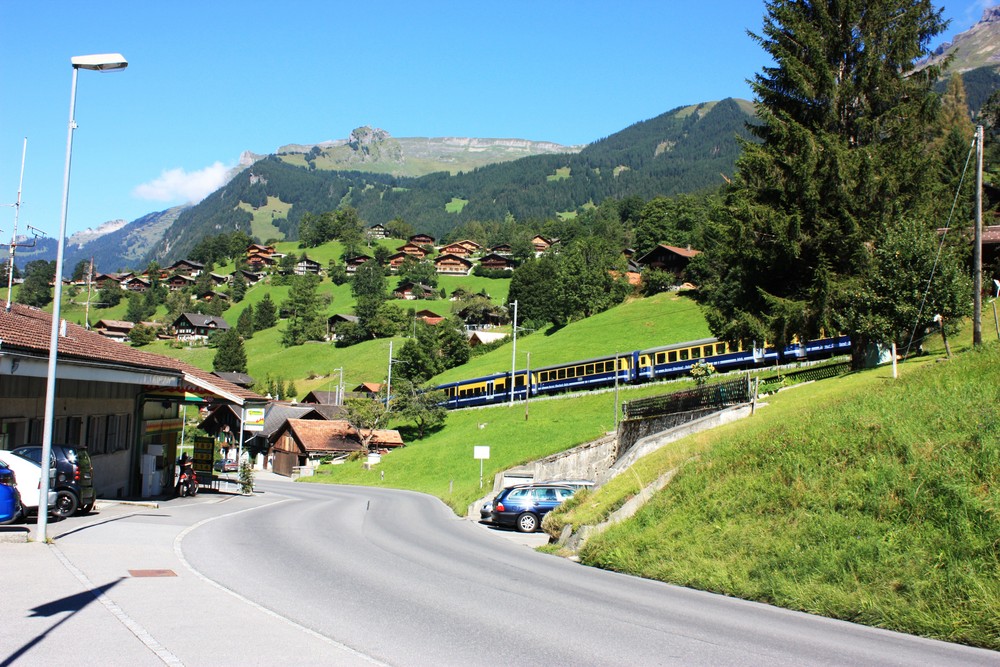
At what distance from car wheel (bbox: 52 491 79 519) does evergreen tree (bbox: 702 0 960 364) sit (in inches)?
882

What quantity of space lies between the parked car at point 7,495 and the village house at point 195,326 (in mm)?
125579

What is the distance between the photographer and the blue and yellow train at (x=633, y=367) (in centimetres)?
4669

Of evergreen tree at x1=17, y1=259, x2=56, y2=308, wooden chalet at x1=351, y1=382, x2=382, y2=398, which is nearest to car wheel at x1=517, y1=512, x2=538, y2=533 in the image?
wooden chalet at x1=351, y1=382, x2=382, y2=398

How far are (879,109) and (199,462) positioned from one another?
96.2ft

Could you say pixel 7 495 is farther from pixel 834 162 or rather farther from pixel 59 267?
pixel 834 162

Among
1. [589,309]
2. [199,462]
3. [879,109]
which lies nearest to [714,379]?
[879,109]

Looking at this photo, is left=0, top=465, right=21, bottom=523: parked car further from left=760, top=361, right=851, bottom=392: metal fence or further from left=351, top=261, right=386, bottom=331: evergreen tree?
left=351, top=261, right=386, bottom=331: evergreen tree

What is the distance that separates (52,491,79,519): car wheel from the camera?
1628 centimetres

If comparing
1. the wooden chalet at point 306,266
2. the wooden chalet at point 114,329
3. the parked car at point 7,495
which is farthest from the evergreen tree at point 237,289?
the parked car at point 7,495

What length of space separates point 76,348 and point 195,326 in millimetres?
122248

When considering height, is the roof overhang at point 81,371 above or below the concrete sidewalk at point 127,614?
above

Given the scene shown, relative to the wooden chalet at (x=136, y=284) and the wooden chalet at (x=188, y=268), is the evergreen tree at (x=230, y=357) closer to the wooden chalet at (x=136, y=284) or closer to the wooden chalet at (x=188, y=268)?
the wooden chalet at (x=136, y=284)

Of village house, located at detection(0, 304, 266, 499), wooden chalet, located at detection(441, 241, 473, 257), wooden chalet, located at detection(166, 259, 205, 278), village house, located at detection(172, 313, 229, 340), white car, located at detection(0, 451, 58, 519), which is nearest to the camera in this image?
white car, located at detection(0, 451, 58, 519)

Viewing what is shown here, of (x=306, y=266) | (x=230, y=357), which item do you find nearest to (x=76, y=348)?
(x=230, y=357)
